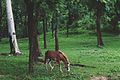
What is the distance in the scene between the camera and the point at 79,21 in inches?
2515

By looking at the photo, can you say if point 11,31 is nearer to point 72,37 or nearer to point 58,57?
point 58,57

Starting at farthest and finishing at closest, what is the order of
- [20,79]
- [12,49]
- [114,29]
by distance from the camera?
[114,29] → [12,49] → [20,79]

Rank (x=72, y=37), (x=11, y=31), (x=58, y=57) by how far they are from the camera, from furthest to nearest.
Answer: (x=72, y=37)
(x=11, y=31)
(x=58, y=57)

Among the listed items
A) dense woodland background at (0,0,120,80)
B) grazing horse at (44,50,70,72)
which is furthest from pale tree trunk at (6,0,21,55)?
grazing horse at (44,50,70,72)

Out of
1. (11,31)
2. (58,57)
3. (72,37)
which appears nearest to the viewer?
(58,57)

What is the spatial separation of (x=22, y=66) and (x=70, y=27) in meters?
44.6

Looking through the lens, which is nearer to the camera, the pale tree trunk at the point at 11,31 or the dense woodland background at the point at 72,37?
the dense woodland background at the point at 72,37

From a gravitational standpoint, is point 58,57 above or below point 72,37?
above

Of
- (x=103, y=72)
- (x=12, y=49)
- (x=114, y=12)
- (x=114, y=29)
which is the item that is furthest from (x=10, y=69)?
(x=114, y=29)

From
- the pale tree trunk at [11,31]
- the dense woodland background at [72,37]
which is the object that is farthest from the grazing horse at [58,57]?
the pale tree trunk at [11,31]

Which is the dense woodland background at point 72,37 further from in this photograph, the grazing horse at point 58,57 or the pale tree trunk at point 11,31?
the pale tree trunk at point 11,31

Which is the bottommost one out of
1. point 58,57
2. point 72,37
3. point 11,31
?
point 72,37

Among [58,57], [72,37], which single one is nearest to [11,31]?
[58,57]

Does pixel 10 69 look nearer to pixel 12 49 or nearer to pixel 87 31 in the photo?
pixel 12 49
